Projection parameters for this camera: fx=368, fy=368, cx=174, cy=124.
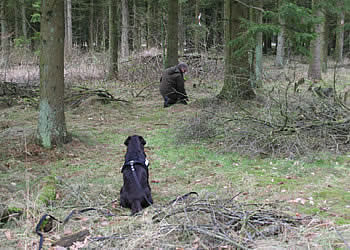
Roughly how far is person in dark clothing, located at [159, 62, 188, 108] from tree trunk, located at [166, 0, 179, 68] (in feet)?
8.09

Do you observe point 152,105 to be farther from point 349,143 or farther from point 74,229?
point 74,229

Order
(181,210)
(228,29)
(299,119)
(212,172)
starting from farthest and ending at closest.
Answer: (228,29), (299,119), (212,172), (181,210)

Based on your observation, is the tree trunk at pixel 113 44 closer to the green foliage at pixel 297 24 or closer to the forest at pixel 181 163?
Answer: the forest at pixel 181 163

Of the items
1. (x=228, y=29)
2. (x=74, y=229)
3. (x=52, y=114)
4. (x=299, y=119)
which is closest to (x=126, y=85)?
(x=228, y=29)

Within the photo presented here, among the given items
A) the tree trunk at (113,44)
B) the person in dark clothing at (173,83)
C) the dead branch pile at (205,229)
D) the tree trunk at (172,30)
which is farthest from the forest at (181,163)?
the tree trunk at (113,44)

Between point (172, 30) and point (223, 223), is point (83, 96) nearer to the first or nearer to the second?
point (172, 30)

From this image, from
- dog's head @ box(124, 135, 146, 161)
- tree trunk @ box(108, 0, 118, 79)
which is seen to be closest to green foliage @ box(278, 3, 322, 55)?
dog's head @ box(124, 135, 146, 161)

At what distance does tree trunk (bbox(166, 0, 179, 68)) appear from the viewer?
564 inches

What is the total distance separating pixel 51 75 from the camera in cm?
749

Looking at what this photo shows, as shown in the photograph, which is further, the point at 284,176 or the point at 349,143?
the point at 349,143

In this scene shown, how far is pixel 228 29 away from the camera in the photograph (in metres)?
11.5

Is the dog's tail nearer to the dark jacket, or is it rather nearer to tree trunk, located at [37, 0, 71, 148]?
tree trunk, located at [37, 0, 71, 148]

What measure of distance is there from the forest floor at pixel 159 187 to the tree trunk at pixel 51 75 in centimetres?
35

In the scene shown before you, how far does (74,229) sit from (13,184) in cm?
215
